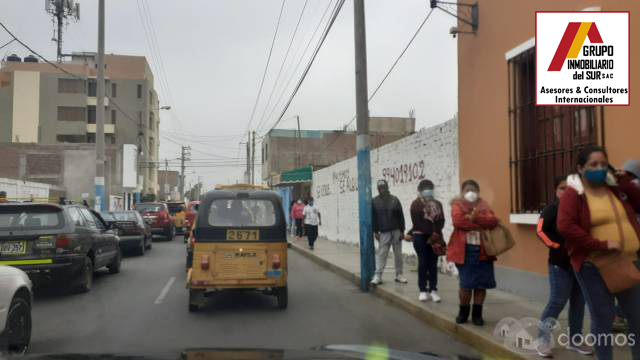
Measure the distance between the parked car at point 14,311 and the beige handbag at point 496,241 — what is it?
506 cm

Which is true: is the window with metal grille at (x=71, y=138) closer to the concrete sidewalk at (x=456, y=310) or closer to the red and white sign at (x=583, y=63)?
the concrete sidewalk at (x=456, y=310)

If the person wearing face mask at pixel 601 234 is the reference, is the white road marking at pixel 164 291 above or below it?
below

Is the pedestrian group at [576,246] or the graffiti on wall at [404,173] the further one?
the graffiti on wall at [404,173]

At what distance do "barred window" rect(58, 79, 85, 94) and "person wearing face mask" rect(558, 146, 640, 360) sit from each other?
6738 centimetres

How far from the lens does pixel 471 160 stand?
10.4 m

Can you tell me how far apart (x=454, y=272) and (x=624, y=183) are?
6755mm

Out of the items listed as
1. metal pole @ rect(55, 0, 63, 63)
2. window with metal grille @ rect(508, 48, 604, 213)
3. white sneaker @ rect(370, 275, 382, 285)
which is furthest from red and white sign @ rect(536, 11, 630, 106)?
metal pole @ rect(55, 0, 63, 63)

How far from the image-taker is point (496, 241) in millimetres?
6637

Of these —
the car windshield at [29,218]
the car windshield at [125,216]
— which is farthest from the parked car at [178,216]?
the car windshield at [29,218]

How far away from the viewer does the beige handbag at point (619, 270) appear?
4.20 meters

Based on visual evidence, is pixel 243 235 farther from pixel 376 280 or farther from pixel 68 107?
pixel 68 107

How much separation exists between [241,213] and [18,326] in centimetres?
351

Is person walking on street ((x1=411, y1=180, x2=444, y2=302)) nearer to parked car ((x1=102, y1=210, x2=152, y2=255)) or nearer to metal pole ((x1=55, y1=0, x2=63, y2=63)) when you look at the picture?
parked car ((x1=102, y1=210, x2=152, y2=255))

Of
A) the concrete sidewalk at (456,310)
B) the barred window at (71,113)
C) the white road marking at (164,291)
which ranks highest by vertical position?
the barred window at (71,113)
